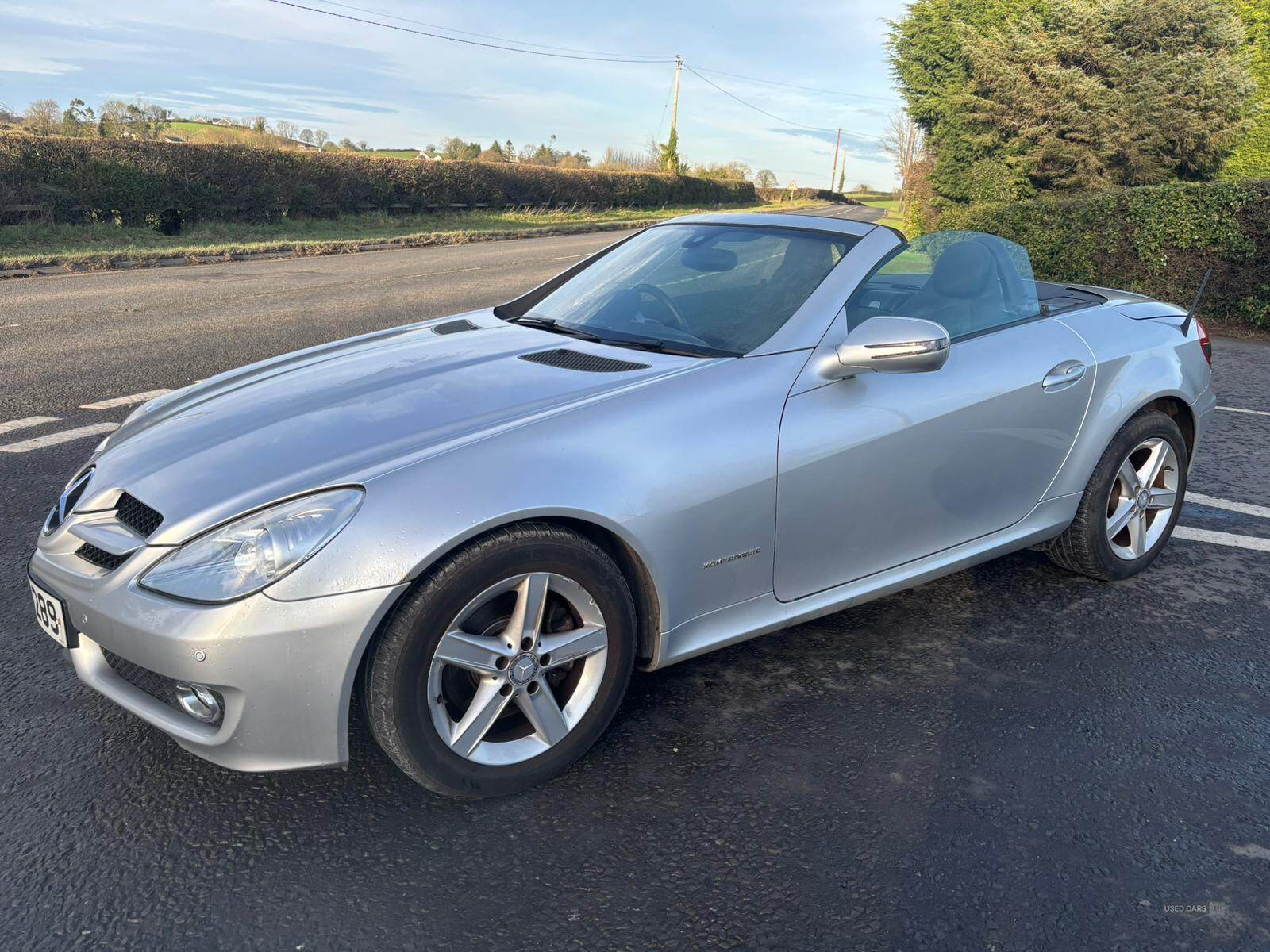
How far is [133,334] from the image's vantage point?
8805 millimetres

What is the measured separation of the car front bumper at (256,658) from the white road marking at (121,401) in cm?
432

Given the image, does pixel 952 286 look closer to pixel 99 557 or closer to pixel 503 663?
pixel 503 663

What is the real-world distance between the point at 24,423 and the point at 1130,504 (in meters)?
5.83

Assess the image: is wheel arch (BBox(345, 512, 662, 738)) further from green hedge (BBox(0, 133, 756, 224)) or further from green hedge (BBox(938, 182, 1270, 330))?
green hedge (BBox(0, 133, 756, 224))

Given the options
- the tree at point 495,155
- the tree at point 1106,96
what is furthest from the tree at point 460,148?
the tree at point 1106,96

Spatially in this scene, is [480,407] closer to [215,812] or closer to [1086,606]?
[215,812]

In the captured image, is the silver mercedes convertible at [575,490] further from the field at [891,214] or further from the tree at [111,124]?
the tree at [111,124]

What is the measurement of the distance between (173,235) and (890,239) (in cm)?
2020

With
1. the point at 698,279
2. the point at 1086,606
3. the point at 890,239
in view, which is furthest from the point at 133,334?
the point at 1086,606

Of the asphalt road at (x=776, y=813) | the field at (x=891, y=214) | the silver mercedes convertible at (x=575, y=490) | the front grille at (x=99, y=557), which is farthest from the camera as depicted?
the field at (x=891, y=214)

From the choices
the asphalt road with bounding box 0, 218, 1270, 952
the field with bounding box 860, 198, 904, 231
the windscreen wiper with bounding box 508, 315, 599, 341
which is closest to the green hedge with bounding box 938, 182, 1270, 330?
the field with bounding box 860, 198, 904, 231

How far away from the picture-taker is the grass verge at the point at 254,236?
1584 cm

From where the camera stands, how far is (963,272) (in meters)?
3.58

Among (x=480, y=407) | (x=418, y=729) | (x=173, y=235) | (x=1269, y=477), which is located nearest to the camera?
(x=418, y=729)
